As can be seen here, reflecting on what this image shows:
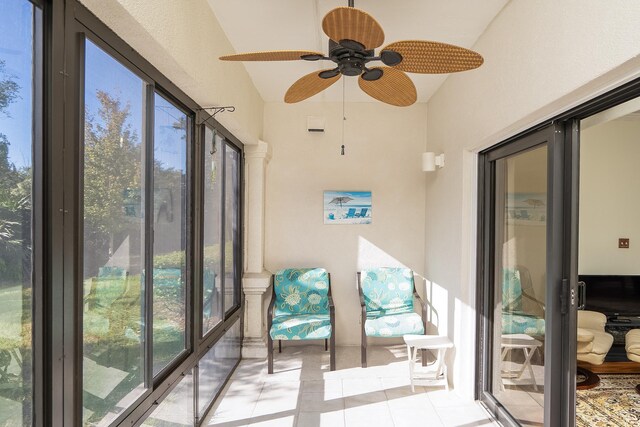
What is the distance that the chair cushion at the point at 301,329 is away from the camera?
3.54m

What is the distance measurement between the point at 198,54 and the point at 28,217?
1.36 meters

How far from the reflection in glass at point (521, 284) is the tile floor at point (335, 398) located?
0.38 metres

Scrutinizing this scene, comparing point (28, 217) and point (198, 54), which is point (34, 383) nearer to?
point (28, 217)

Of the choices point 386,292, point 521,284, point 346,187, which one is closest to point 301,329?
point 386,292

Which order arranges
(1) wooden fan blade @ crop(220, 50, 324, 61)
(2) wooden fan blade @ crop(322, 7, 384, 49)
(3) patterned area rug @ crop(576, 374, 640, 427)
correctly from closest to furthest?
1. (2) wooden fan blade @ crop(322, 7, 384, 49)
2. (1) wooden fan blade @ crop(220, 50, 324, 61)
3. (3) patterned area rug @ crop(576, 374, 640, 427)

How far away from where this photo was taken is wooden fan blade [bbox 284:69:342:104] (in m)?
2.07

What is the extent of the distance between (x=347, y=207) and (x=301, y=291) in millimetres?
1049

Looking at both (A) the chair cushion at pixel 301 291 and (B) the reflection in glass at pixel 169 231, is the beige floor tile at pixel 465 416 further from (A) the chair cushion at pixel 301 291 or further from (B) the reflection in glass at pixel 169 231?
(B) the reflection in glass at pixel 169 231

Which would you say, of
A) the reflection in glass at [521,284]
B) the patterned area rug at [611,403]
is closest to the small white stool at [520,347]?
the reflection in glass at [521,284]

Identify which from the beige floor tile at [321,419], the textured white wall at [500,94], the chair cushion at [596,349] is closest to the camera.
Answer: the textured white wall at [500,94]

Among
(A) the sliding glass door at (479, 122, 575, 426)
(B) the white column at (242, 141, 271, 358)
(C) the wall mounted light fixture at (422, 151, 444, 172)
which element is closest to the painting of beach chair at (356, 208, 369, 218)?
(C) the wall mounted light fixture at (422, 151, 444, 172)

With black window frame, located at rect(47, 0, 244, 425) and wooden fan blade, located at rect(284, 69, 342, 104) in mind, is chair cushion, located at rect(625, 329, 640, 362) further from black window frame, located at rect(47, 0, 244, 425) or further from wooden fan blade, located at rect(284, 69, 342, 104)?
black window frame, located at rect(47, 0, 244, 425)

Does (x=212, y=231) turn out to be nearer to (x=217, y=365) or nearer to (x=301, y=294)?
(x=217, y=365)

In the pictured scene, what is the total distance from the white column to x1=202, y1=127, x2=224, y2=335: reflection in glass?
74cm
